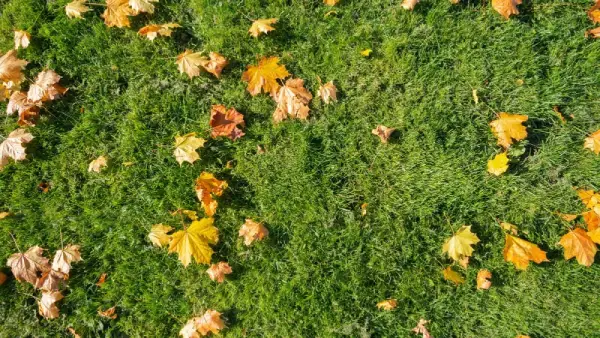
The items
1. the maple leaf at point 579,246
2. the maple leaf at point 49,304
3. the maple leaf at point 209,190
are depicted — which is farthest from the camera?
the maple leaf at point 209,190

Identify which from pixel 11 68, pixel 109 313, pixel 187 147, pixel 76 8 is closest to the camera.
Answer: pixel 109 313

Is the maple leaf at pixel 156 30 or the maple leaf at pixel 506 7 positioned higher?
the maple leaf at pixel 506 7

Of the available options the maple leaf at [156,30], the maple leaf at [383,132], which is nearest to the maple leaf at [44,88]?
the maple leaf at [156,30]

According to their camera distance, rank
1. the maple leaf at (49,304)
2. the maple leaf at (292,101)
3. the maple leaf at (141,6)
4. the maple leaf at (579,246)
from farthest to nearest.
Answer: the maple leaf at (141,6) → the maple leaf at (292,101) → the maple leaf at (49,304) → the maple leaf at (579,246)

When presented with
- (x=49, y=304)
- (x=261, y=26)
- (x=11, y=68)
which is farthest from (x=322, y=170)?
(x=11, y=68)

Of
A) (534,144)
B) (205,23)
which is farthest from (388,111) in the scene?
(205,23)

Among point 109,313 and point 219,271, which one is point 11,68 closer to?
point 109,313

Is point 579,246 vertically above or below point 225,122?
below

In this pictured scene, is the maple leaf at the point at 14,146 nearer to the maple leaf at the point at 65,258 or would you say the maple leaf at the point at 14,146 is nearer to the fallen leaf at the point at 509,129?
the maple leaf at the point at 65,258
